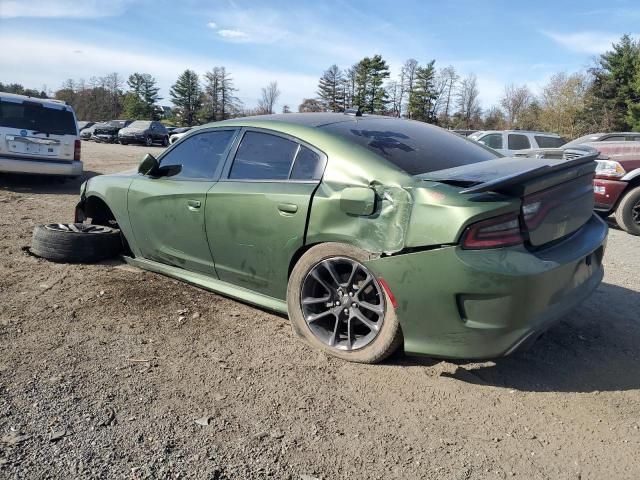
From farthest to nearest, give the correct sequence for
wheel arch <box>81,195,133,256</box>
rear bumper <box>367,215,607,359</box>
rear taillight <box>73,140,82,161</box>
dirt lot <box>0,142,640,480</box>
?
rear taillight <box>73,140,82,161</box>
wheel arch <box>81,195,133,256</box>
rear bumper <box>367,215,607,359</box>
dirt lot <box>0,142,640,480</box>

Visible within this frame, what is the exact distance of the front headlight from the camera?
768cm

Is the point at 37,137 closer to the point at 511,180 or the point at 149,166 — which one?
the point at 149,166

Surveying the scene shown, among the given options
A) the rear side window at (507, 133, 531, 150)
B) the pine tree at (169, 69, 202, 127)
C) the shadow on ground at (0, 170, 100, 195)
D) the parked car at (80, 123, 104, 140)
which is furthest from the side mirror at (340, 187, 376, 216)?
the pine tree at (169, 69, 202, 127)

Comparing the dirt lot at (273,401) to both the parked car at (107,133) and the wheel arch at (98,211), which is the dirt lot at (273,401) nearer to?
the wheel arch at (98,211)

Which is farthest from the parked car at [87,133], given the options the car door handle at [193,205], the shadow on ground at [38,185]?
the car door handle at [193,205]

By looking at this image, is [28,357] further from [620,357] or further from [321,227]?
[620,357]

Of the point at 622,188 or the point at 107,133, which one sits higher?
the point at 107,133

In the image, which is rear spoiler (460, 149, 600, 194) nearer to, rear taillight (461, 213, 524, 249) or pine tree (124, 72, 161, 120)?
rear taillight (461, 213, 524, 249)

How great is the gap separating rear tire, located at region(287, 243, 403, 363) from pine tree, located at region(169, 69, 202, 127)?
277 feet

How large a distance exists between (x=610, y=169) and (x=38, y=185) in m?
10.5

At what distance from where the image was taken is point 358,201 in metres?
2.92

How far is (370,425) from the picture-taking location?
2492mm

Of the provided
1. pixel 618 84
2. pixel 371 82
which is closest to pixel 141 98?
pixel 371 82

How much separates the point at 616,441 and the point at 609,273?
3152mm
